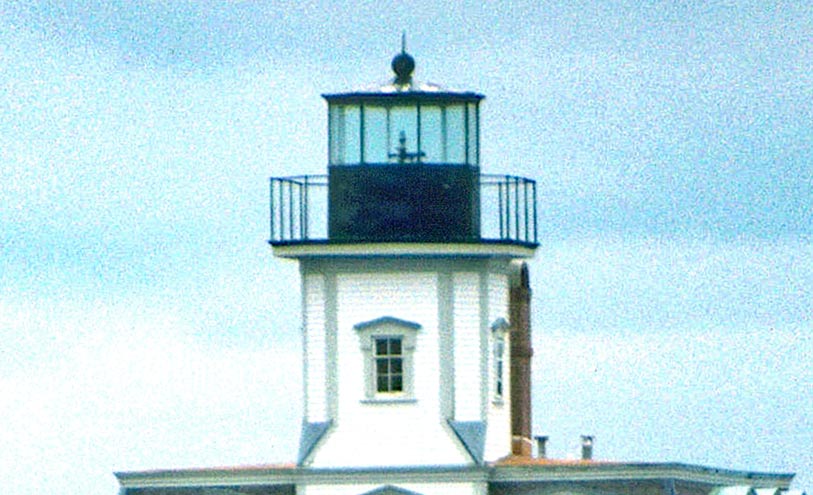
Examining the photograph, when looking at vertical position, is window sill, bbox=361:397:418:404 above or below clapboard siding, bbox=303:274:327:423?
below

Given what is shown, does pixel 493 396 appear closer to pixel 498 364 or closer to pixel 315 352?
pixel 498 364

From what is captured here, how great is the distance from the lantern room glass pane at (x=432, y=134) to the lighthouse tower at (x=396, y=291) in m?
0.02

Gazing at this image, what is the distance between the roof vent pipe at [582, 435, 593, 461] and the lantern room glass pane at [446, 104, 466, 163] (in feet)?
17.6

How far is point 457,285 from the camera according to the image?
73.5m

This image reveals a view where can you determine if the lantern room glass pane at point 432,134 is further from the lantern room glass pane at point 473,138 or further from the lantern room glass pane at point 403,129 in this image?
the lantern room glass pane at point 473,138

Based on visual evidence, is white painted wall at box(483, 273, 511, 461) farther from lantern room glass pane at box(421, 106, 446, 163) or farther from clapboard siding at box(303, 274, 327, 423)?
clapboard siding at box(303, 274, 327, 423)

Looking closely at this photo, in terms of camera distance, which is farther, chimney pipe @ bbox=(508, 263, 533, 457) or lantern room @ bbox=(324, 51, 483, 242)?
chimney pipe @ bbox=(508, 263, 533, 457)

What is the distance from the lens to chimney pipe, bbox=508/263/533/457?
7644 cm

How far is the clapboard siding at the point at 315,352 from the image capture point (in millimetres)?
73625

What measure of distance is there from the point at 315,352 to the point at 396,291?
1549 millimetres

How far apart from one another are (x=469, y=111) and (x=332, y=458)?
557 cm

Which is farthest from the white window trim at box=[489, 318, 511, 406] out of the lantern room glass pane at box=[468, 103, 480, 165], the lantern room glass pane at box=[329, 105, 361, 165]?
the lantern room glass pane at box=[329, 105, 361, 165]

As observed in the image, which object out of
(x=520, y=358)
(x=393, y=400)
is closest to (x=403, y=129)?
(x=393, y=400)

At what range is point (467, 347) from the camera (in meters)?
73.6
